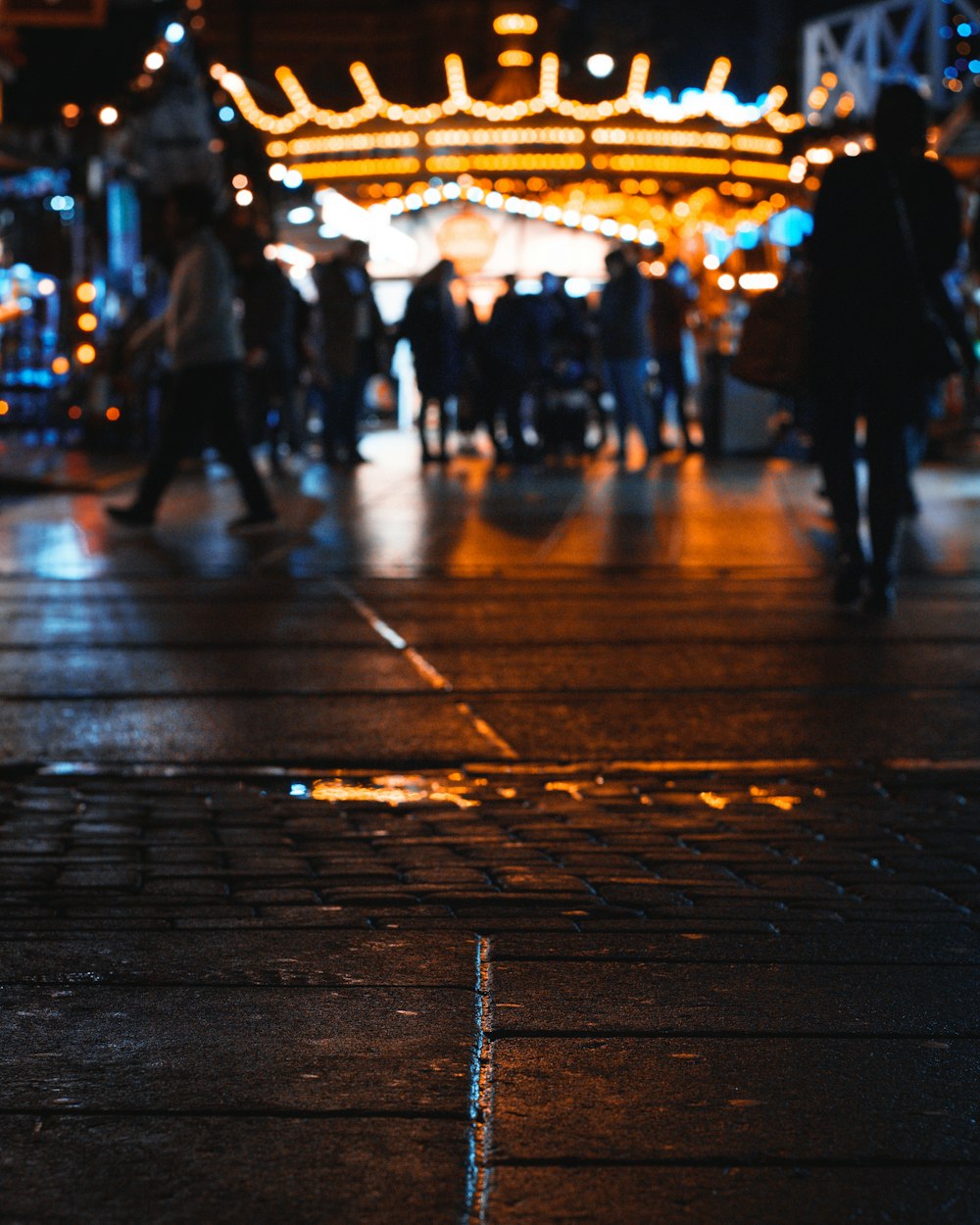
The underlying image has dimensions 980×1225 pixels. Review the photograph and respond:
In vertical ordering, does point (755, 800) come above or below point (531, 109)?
below

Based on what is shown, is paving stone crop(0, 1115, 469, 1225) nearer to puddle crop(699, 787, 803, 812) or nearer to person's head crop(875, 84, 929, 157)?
puddle crop(699, 787, 803, 812)

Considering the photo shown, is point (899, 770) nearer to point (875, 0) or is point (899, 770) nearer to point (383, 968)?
point (383, 968)

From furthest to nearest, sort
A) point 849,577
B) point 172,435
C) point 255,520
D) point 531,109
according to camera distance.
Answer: point 531,109, point 255,520, point 172,435, point 849,577

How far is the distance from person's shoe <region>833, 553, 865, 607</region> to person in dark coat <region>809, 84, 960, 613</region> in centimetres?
12

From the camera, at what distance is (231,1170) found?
2.39 m

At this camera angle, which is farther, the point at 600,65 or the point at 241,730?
the point at 600,65

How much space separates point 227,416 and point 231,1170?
9634mm

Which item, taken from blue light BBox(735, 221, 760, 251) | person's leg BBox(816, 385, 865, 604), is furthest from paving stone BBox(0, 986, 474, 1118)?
blue light BBox(735, 221, 760, 251)

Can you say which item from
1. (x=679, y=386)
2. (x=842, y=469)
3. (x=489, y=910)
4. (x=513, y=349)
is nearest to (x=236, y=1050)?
(x=489, y=910)

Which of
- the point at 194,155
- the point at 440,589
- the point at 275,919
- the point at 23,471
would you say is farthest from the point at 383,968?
the point at 194,155

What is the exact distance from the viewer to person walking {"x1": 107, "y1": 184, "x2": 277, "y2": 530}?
11586mm

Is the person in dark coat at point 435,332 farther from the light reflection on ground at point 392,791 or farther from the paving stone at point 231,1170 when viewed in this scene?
the paving stone at point 231,1170

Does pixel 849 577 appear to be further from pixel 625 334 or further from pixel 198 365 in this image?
pixel 625 334

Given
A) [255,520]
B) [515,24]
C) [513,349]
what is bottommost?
[255,520]
